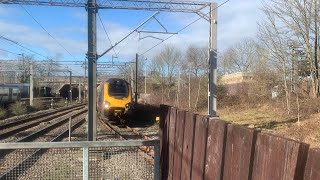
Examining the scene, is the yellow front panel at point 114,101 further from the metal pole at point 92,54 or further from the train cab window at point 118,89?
the metal pole at point 92,54

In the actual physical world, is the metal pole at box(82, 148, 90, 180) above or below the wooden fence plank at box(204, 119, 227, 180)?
below

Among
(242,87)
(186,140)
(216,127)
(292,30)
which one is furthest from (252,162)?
(242,87)

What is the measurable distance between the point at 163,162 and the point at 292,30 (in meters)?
21.2

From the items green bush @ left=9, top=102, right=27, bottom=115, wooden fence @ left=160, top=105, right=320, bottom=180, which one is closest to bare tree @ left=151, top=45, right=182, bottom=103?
green bush @ left=9, top=102, right=27, bottom=115

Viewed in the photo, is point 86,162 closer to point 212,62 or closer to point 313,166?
point 313,166

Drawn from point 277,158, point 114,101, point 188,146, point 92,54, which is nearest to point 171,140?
point 188,146

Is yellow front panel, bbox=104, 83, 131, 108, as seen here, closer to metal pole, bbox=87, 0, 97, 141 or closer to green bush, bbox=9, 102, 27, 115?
metal pole, bbox=87, 0, 97, 141

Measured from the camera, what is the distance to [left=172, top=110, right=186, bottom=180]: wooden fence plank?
5621 millimetres

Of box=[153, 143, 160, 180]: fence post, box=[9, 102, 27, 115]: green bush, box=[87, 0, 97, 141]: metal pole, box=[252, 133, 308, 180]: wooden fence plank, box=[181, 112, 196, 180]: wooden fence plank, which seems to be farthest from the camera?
box=[9, 102, 27, 115]: green bush

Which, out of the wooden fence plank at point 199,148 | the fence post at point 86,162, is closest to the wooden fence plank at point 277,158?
the wooden fence plank at point 199,148

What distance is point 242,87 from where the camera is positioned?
4281 centimetres

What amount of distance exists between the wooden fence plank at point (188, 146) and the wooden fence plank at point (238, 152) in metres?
1.17

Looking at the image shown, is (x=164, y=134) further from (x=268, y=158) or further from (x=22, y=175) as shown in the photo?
(x=268, y=158)

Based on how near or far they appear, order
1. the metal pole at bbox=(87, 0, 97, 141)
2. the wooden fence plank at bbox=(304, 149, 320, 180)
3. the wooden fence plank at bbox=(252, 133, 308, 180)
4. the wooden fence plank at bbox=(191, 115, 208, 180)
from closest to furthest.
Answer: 1. the wooden fence plank at bbox=(304, 149, 320, 180)
2. the wooden fence plank at bbox=(252, 133, 308, 180)
3. the wooden fence plank at bbox=(191, 115, 208, 180)
4. the metal pole at bbox=(87, 0, 97, 141)
